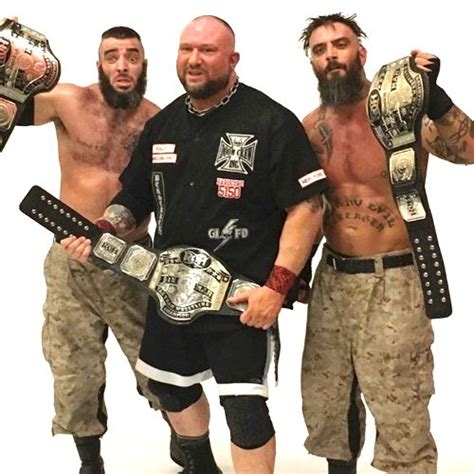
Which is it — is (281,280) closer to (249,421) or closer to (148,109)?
(249,421)

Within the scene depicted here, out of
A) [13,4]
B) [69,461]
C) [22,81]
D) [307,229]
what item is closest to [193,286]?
[307,229]

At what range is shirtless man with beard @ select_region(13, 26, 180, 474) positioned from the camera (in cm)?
356

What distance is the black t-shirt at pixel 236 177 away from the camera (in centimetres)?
319

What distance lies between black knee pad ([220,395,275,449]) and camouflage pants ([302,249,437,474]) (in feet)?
0.73

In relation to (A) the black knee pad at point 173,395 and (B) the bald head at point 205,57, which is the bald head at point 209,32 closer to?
(B) the bald head at point 205,57

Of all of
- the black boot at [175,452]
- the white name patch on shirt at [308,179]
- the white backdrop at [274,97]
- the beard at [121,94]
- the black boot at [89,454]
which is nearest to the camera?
the white name patch on shirt at [308,179]

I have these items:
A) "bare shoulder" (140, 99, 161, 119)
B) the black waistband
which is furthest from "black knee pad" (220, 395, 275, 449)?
"bare shoulder" (140, 99, 161, 119)

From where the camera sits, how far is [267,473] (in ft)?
10.6

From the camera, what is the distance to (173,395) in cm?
346

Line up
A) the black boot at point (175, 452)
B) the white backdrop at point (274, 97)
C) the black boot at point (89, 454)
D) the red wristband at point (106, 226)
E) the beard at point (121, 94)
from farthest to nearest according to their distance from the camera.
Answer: the white backdrop at point (274, 97)
the black boot at point (175, 452)
the black boot at point (89, 454)
the beard at point (121, 94)
the red wristband at point (106, 226)

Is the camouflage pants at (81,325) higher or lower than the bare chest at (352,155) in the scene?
lower

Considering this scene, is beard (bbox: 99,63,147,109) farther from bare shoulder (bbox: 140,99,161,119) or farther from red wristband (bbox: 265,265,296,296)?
red wristband (bbox: 265,265,296,296)

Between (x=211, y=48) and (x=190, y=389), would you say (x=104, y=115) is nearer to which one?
(x=211, y=48)

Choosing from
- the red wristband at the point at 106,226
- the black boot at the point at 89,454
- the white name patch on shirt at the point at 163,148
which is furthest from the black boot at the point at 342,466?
the white name patch on shirt at the point at 163,148
